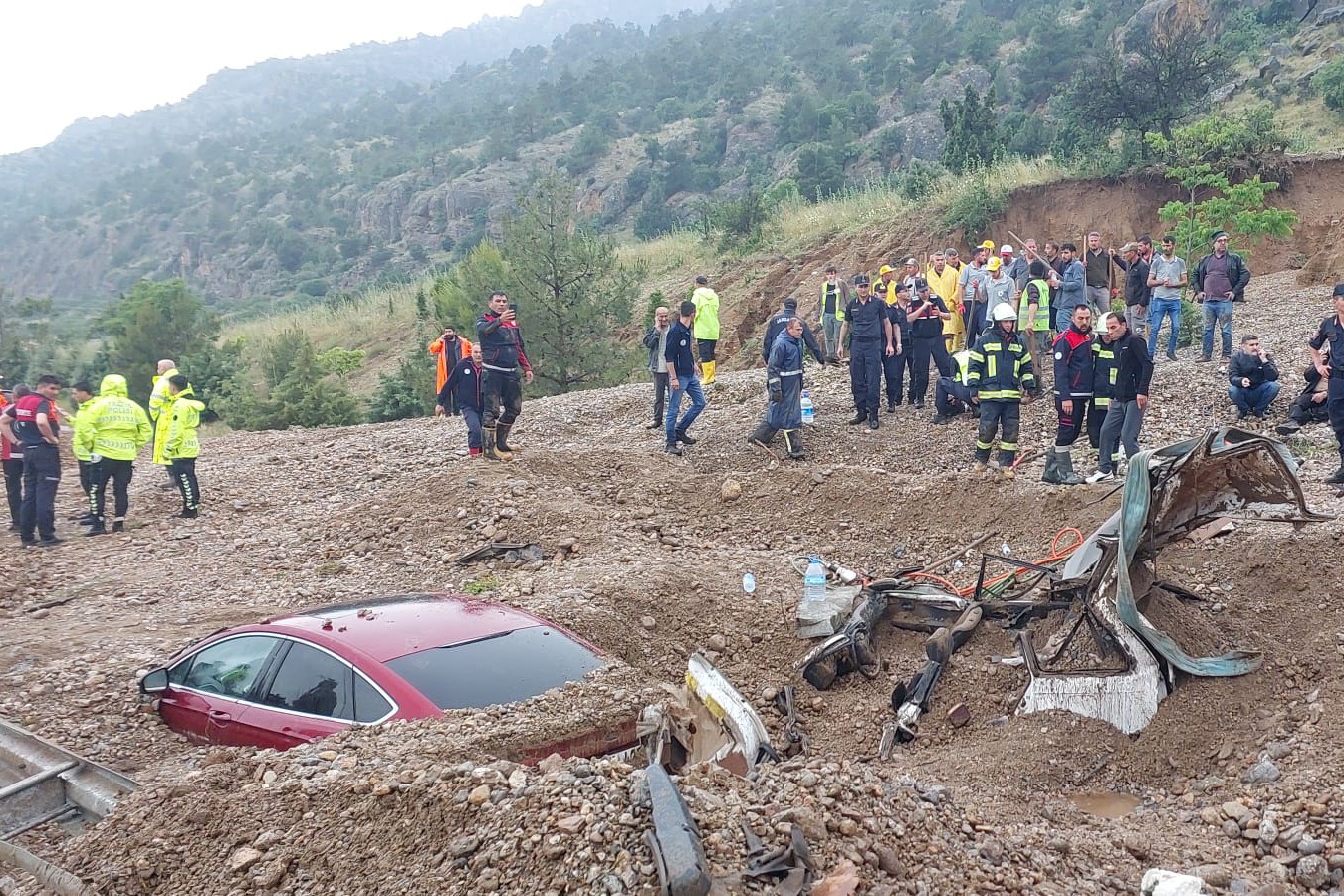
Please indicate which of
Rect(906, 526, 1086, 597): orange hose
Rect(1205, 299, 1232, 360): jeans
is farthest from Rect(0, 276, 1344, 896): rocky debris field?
Rect(1205, 299, 1232, 360): jeans

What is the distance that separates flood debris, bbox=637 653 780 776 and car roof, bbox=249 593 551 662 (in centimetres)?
110

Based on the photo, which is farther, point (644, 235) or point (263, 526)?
point (644, 235)

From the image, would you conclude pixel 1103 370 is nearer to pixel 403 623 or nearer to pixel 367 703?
pixel 403 623

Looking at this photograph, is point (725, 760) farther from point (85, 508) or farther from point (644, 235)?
point (644, 235)

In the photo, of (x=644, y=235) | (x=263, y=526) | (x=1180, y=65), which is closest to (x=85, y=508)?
(x=263, y=526)

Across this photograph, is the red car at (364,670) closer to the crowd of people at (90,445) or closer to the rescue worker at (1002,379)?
the rescue worker at (1002,379)

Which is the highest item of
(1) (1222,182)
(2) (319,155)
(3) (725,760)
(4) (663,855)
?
(2) (319,155)

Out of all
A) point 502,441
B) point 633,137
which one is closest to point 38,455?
point 502,441

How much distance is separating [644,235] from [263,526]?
4485 cm

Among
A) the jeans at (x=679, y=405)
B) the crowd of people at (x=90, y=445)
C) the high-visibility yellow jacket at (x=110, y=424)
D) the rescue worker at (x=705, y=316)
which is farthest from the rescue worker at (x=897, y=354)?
the high-visibility yellow jacket at (x=110, y=424)

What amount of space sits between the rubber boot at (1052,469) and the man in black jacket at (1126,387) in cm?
30

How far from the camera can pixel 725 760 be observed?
464 centimetres

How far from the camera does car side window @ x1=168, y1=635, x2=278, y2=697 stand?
5402mm

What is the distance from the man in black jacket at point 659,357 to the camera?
43.0 feet
